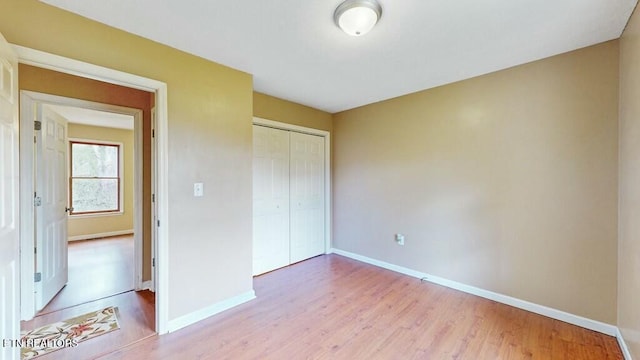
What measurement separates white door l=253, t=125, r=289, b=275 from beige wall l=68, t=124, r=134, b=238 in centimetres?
424

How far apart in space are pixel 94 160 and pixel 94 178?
14.9 inches

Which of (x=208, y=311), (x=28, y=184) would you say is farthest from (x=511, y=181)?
(x=28, y=184)

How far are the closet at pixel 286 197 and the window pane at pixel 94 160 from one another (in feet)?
14.4

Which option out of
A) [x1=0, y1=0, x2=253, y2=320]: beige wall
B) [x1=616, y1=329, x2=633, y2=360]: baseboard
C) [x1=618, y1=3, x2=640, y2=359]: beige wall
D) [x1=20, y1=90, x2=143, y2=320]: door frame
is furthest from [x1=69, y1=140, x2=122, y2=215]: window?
[x1=616, y1=329, x2=633, y2=360]: baseboard

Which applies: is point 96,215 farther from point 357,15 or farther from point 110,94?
point 357,15

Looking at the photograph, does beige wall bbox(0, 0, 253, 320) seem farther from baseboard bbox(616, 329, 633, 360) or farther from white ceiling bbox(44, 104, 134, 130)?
baseboard bbox(616, 329, 633, 360)

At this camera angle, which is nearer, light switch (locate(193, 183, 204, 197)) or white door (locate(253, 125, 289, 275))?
light switch (locate(193, 183, 204, 197))

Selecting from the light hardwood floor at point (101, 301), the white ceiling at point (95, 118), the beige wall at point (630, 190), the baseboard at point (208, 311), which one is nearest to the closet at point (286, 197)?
the baseboard at point (208, 311)

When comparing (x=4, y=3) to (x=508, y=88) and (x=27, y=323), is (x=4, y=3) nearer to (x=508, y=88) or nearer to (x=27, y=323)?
(x=27, y=323)

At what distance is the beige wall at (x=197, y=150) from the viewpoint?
1810 mm

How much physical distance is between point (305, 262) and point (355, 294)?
119cm

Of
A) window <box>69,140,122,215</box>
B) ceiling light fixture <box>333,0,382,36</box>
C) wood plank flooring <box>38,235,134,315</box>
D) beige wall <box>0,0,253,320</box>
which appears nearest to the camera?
ceiling light fixture <box>333,0,382,36</box>

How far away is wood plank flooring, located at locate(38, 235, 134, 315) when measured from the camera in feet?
8.89

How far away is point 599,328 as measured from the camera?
6.93 ft
